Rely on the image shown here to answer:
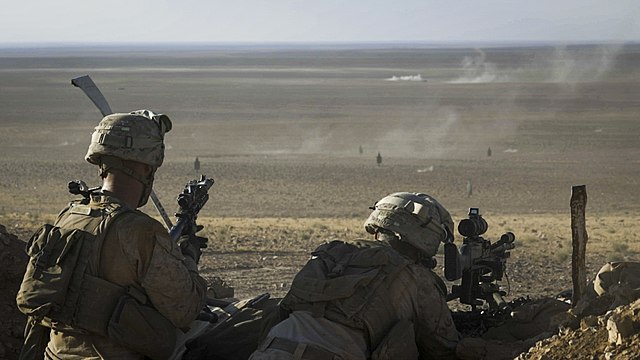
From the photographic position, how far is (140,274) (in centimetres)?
481

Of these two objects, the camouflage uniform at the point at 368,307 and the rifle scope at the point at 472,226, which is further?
the rifle scope at the point at 472,226

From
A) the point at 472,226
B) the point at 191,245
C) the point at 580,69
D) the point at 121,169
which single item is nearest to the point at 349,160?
the point at 472,226

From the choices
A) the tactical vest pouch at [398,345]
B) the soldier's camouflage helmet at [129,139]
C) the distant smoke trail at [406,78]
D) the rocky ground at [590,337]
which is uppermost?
the soldier's camouflage helmet at [129,139]

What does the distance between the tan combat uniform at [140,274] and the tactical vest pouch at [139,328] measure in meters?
0.04

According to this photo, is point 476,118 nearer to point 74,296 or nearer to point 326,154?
point 326,154

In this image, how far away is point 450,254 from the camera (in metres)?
5.75

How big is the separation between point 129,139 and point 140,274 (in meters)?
0.60

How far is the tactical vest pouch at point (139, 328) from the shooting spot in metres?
4.79

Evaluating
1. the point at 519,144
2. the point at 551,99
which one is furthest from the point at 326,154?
the point at 551,99

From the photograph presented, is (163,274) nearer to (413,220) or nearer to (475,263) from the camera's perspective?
(413,220)

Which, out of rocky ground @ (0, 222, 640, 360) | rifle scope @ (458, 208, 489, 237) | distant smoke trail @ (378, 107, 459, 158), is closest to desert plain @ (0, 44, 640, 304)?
distant smoke trail @ (378, 107, 459, 158)

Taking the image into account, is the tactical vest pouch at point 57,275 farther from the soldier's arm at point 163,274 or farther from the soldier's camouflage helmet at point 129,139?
the soldier's camouflage helmet at point 129,139

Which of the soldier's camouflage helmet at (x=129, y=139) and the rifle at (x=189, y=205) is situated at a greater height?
the soldier's camouflage helmet at (x=129, y=139)

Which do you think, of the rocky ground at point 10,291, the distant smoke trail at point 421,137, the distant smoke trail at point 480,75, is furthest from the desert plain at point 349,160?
the distant smoke trail at point 480,75
